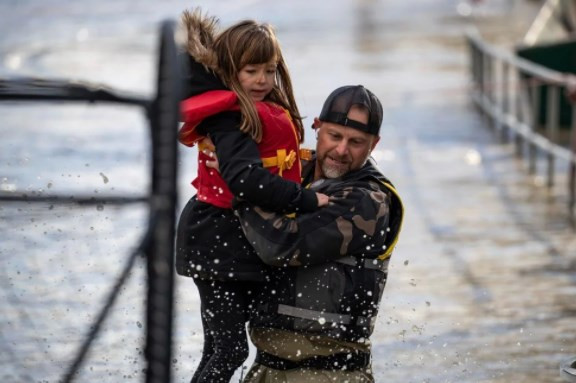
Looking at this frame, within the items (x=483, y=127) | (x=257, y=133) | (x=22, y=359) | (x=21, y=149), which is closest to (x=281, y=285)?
(x=257, y=133)

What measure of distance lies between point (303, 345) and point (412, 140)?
42.5 ft

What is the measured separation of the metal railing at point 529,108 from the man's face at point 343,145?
7.40m

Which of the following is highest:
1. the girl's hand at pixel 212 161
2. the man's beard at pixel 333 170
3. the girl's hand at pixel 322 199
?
the girl's hand at pixel 212 161

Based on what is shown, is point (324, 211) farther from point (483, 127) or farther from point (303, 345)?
point (483, 127)

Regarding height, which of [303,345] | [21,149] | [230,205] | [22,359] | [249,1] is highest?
[230,205]

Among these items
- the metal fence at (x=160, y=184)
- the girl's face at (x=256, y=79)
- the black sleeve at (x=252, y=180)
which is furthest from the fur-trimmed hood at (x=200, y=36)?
the metal fence at (x=160, y=184)

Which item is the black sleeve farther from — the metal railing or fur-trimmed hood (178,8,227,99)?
the metal railing

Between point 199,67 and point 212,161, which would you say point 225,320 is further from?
point 199,67

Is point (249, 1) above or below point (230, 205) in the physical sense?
below

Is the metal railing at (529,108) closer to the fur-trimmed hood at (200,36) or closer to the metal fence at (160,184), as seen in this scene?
the fur-trimmed hood at (200,36)

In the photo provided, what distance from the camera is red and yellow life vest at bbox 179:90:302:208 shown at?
4.60m

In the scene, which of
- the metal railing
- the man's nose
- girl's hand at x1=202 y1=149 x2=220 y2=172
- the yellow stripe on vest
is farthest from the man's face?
the metal railing

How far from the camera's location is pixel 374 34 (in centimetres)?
3228

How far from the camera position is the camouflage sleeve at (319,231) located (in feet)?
15.0
